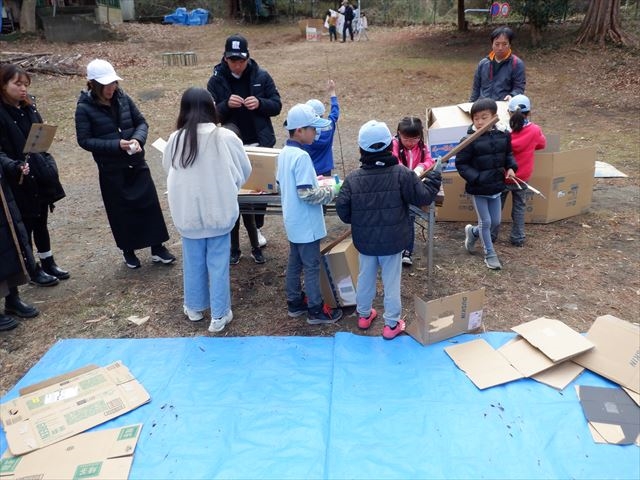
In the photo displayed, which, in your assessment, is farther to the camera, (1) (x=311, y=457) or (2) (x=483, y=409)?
(2) (x=483, y=409)

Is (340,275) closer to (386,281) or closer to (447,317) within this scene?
(386,281)

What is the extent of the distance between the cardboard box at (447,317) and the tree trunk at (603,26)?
12.5m

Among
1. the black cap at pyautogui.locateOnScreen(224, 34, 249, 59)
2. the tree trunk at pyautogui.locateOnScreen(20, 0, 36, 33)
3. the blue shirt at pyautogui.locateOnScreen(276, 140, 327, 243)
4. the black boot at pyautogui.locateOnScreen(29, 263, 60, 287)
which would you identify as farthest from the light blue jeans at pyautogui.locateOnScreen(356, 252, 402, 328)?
the tree trunk at pyautogui.locateOnScreen(20, 0, 36, 33)

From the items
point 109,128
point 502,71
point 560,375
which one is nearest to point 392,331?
point 560,375

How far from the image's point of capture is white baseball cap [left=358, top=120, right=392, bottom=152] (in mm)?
2826

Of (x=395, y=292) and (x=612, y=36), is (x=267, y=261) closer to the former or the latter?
(x=395, y=292)

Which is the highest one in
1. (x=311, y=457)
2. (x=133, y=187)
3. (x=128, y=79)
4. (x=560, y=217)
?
(x=128, y=79)

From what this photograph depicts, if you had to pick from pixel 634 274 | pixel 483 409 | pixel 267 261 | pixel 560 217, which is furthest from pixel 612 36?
Answer: pixel 483 409

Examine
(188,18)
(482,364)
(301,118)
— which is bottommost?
(482,364)

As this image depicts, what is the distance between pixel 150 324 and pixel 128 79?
11.0 m

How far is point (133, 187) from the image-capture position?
Answer: 4066 mm

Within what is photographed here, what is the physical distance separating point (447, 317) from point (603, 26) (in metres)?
13.0

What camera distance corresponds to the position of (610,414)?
2.52 metres

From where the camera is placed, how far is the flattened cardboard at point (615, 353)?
8.80 feet
